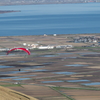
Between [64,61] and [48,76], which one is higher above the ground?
[64,61]

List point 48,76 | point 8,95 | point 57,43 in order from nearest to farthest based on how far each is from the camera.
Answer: point 8,95
point 48,76
point 57,43

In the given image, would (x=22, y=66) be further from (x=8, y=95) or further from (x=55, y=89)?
(x=8, y=95)

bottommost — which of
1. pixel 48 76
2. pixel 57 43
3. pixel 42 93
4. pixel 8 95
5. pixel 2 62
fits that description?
pixel 8 95

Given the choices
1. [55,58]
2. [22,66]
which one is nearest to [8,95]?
[22,66]

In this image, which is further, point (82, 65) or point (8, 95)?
point (82, 65)

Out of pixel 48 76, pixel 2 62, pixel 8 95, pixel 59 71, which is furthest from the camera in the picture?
pixel 2 62

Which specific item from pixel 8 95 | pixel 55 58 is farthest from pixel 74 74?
pixel 8 95

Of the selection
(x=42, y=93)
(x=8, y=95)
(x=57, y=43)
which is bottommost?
(x=8, y=95)

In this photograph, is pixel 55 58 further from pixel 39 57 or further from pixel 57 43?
pixel 57 43

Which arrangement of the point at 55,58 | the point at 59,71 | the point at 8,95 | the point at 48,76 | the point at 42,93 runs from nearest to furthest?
the point at 8,95, the point at 42,93, the point at 48,76, the point at 59,71, the point at 55,58
